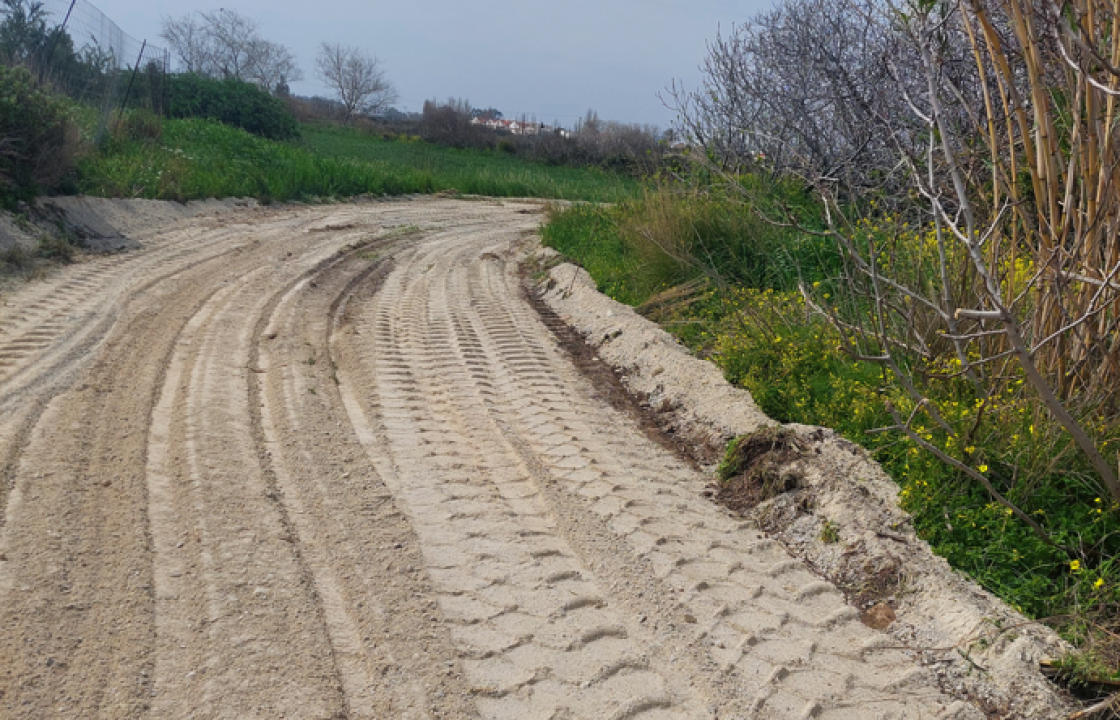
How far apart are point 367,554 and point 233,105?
25398 millimetres

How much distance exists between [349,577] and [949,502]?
278 centimetres

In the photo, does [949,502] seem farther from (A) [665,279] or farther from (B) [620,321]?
(A) [665,279]

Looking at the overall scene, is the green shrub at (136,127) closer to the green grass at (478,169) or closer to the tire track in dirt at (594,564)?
the green grass at (478,169)

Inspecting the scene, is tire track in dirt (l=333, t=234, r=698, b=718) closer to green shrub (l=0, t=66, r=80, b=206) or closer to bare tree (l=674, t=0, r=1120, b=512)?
bare tree (l=674, t=0, r=1120, b=512)

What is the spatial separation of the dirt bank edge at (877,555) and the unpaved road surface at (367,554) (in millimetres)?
148

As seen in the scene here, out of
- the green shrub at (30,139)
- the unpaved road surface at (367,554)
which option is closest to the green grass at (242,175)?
the green shrub at (30,139)

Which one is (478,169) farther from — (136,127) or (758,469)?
(758,469)

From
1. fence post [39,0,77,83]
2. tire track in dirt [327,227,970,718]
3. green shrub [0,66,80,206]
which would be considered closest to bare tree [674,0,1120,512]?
tire track in dirt [327,227,970,718]

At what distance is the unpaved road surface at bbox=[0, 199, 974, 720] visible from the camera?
9.87 feet

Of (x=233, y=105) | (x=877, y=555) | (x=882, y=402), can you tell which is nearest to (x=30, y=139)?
(x=882, y=402)

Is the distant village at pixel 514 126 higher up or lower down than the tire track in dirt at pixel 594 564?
higher up

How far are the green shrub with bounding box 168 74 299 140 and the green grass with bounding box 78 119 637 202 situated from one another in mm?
1365

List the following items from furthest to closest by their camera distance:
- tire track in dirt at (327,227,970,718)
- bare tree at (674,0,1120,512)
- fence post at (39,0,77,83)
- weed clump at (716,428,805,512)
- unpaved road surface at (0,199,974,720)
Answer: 1. fence post at (39,0,77,83)
2. weed clump at (716,428,805,512)
3. bare tree at (674,0,1120,512)
4. tire track in dirt at (327,227,970,718)
5. unpaved road surface at (0,199,974,720)

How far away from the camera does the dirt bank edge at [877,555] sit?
329cm
